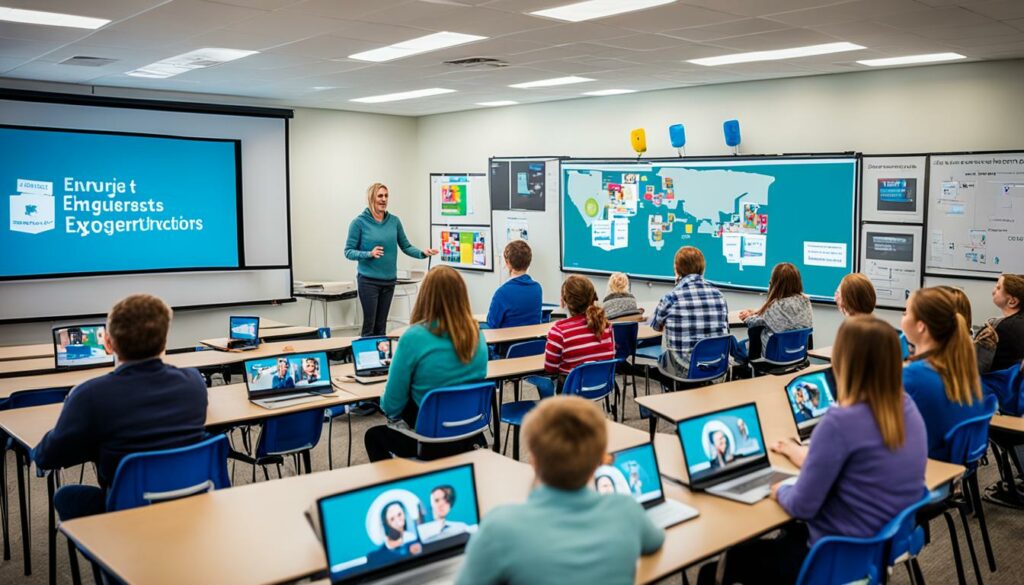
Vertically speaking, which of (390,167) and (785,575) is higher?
(390,167)

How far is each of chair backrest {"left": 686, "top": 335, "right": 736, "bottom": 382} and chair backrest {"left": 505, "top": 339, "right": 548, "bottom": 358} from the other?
38.3 inches

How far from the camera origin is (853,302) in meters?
4.71

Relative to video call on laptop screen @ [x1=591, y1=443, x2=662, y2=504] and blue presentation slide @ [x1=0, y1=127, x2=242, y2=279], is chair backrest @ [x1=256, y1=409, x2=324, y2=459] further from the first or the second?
blue presentation slide @ [x1=0, y1=127, x2=242, y2=279]

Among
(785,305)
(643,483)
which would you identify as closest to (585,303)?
(785,305)

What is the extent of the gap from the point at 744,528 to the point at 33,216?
8065 mm

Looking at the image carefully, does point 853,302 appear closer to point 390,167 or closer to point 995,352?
point 995,352

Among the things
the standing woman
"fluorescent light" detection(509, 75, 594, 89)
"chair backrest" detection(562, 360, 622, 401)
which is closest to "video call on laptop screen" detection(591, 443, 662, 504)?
"chair backrest" detection(562, 360, 622, 401)

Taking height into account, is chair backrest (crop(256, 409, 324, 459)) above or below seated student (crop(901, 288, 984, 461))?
below

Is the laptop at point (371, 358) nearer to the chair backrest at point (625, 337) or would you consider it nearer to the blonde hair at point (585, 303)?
the blonde hair at point (585, 303)

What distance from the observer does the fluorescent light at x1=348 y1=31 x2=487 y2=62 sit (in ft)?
19.4

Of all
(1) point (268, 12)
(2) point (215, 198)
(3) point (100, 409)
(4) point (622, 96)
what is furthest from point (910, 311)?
(2) point (215, 198)

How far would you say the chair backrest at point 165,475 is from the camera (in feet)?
9.25

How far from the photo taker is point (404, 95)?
9477 mm

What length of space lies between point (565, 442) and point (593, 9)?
3830mm
